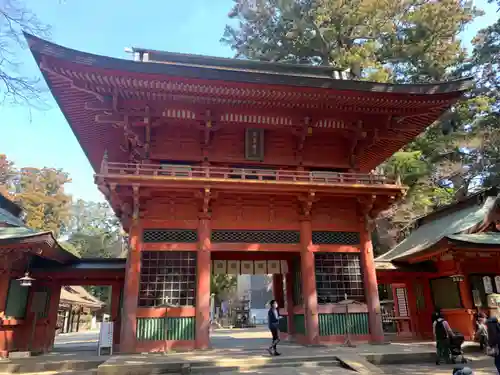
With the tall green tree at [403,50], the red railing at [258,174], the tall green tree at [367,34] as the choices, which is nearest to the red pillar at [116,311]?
the red railing at [258,174]

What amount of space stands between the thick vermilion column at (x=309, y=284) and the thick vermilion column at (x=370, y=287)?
1963mm

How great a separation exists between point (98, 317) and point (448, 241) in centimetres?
4778

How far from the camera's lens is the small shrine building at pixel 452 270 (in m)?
12.9

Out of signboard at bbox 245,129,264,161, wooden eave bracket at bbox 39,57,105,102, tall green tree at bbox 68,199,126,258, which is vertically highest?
tall green tree at bbox 68,199,126,258

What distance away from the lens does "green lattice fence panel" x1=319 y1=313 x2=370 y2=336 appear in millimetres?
11977

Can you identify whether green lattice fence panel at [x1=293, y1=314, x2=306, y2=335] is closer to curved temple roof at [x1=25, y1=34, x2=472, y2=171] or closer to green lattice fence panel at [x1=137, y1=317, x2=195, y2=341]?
green lattice fence panel at [x1=137, y1=317, x2=195, y2=341]

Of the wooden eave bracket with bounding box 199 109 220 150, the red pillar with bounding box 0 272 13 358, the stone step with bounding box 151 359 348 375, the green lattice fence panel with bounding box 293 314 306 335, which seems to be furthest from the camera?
the green lattice fence panel with bounding box 293 314 306 335

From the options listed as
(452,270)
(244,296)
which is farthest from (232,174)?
(244,296)

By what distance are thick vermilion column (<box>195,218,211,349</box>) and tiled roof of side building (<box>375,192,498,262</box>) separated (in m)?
8.49

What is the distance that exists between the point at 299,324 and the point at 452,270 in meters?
6.37

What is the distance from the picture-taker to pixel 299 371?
8422 mm

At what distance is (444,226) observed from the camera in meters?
16.7

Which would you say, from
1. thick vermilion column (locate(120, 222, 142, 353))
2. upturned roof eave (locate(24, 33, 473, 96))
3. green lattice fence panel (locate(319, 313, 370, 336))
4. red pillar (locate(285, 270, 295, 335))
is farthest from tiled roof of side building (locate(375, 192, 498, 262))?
thick vermilion column (locate(120, 222, 142, 353))

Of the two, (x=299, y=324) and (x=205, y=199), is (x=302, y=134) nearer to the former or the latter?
(x=205, y=199)
